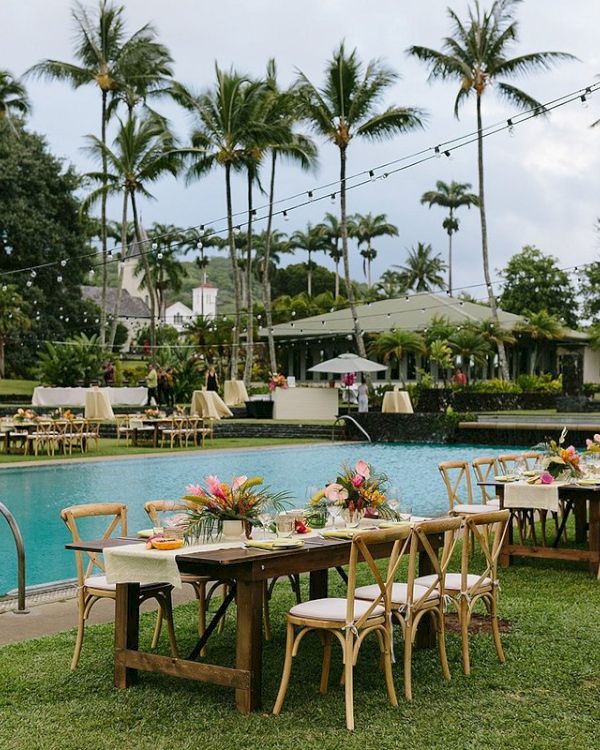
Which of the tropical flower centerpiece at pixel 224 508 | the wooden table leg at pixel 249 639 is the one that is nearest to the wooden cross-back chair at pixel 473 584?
the tropical flower centerpiece at pixel 224 508

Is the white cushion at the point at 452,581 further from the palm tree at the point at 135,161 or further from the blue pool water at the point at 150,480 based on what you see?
the palm tree at the point at 135,161

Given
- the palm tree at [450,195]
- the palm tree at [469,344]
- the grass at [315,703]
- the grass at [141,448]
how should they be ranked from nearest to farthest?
the grass at [315,703]
the grass at [141,448]
the palm tree at [469,344]
the palm tree at [450,195]

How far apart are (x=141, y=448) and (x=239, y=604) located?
19875 mm

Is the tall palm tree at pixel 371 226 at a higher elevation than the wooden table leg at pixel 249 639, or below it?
higher

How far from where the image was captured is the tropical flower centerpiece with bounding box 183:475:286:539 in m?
5.65

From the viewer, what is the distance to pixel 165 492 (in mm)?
17016

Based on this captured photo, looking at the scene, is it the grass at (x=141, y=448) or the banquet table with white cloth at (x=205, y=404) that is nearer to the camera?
the grass at (x=141, y=448)

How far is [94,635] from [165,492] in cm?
1042

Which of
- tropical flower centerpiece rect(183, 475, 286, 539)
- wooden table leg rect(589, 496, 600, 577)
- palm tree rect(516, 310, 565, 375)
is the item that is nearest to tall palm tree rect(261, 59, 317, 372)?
palm tree rect(516, 310, 565, 375)

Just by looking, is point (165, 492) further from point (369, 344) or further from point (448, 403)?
point (369, 344)

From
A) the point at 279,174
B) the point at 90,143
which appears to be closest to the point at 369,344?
the point at 279,174

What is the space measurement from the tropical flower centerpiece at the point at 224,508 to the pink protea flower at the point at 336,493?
0.46 m

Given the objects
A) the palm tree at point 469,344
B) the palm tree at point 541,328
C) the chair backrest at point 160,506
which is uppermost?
the palm tree at point 541,328

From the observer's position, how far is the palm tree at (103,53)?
1644 inches
